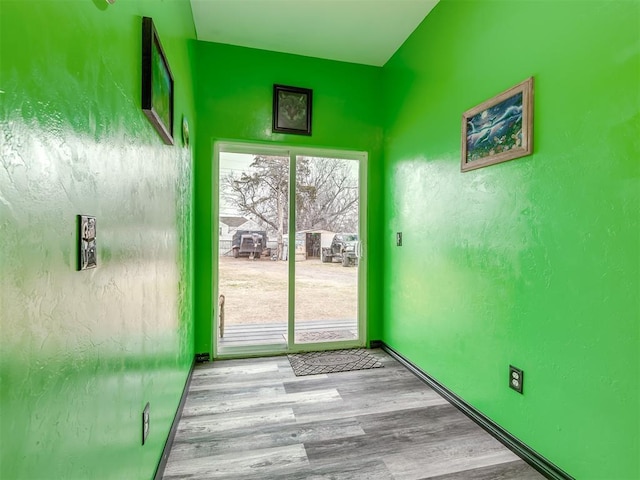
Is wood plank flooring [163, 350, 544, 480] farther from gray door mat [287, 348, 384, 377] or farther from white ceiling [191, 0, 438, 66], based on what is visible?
white ceiling [191, 0, 438, 66]

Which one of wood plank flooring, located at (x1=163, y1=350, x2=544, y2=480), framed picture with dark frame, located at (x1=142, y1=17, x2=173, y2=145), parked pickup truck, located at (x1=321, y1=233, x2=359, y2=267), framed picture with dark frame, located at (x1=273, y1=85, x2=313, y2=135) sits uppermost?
framed picture with dark frame, located at (x1=273, y1=85, x2=313, y2=135)

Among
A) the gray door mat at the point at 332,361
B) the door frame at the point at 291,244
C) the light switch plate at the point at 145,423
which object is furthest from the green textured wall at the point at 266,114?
the light switch plate at the point at 145,423

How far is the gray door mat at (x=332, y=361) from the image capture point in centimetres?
276

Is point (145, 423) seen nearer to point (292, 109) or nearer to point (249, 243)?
point (249, 243)

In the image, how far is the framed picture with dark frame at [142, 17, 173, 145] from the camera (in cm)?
119

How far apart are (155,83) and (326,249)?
7.20 ft

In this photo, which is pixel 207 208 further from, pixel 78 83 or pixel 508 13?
pixel 508 13

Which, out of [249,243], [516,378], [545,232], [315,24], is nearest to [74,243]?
[545,232]

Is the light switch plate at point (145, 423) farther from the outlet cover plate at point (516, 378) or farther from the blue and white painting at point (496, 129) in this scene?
the blue and white painting at point (496, 129)

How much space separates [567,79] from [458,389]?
1.90m

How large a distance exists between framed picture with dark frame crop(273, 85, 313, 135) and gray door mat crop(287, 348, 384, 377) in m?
2.12

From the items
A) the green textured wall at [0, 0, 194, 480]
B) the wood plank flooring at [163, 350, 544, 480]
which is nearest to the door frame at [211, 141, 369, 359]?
the wood plank flooring at [163, 350, 544, 480]

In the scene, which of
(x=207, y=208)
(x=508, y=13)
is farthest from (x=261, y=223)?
(x=508, y=13)

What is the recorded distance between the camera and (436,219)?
246 cm
